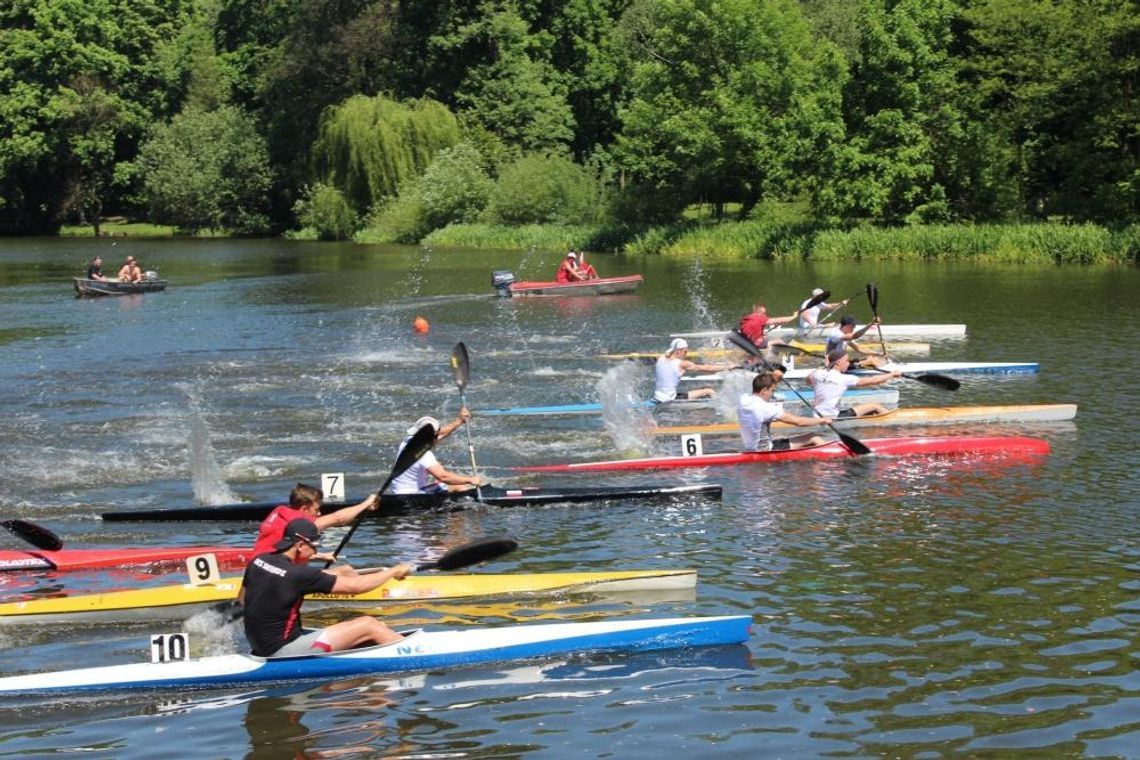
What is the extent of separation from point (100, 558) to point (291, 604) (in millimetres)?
4503

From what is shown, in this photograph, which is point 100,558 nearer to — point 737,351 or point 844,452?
point 844,452

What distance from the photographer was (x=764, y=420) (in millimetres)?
19750

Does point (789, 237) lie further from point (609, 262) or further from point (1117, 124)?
point (1117, 124)

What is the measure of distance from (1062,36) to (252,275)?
32538 millimetres

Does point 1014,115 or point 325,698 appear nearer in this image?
point 325,698

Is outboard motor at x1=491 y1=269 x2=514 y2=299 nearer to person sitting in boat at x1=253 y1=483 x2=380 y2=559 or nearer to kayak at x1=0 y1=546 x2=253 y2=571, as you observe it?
kayak at x1=0 y1=546 x2=253 y2=571

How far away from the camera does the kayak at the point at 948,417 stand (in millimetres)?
22562

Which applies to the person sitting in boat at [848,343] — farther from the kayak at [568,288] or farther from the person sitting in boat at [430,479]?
the kayak at [568,288]

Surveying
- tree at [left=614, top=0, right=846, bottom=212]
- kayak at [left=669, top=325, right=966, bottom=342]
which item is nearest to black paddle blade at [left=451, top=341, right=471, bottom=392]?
kayak at [left=669, top=325, right=966, bottom=342]

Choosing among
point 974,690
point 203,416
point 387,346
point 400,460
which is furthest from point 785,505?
point 387,346

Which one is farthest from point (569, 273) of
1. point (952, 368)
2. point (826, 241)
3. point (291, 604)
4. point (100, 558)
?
point (291, 604)

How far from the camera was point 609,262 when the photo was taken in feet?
195

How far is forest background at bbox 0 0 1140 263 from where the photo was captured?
54656 millimetres

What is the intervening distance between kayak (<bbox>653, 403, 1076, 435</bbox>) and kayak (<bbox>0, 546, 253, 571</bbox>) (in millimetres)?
8768
